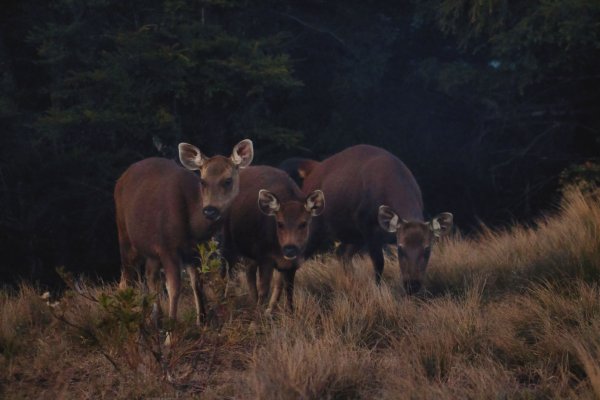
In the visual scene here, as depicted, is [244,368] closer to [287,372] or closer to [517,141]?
[287,372]

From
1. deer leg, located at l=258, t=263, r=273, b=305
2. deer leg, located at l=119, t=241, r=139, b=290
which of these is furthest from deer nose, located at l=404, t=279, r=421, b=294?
deer leg, located at l=119, t=241, r=139, b=290

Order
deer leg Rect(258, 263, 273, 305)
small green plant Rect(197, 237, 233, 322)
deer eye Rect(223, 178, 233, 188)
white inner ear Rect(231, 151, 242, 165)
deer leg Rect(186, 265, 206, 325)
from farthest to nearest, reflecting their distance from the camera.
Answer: white inner ear Rect(231, 151, 242, 165) < deer leg Rect(258, 263, 273, 305) < deer eye Rect(223, 178, 233, 188) < deer leg Rect(186, 265, 206, 325) < small green plant Rect(197, 237, 233, 322)

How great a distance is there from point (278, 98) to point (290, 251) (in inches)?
466

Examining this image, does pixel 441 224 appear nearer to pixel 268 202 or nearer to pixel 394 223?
pixel 394 223

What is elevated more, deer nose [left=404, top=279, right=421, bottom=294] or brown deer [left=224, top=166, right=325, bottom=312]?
brown deer [left=224, top=166, right=325, bottom=312]

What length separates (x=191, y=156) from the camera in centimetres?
827

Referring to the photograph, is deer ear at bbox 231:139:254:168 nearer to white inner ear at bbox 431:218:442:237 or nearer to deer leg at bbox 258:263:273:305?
deer leg at bbox 258:263:273:305

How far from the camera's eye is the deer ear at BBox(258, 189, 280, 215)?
8055 mm

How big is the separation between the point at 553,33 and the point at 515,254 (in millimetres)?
6729

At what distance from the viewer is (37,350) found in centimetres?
715

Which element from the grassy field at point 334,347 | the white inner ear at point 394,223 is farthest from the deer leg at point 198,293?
the white inner ear at point 394,223

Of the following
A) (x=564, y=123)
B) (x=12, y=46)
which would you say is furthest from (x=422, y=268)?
(x=12, y=46)

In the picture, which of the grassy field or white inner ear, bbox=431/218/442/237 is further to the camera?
white inner ear, bbox=431/218/442/237

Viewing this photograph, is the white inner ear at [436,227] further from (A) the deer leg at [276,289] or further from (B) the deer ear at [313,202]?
(A) the deer leg at [276,289]
